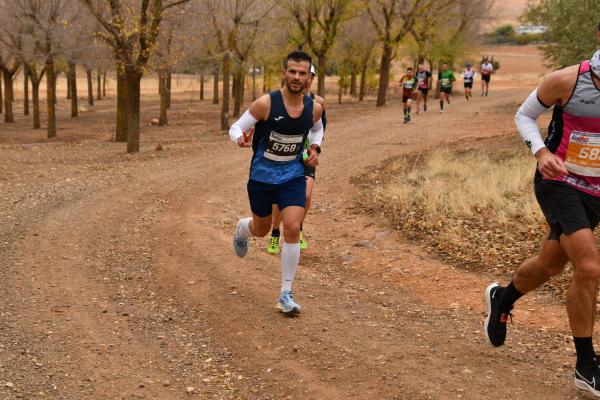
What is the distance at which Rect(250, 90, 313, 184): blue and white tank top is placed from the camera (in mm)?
5801

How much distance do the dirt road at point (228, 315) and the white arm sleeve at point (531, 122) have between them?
158 cm

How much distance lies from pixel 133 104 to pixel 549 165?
619 inches

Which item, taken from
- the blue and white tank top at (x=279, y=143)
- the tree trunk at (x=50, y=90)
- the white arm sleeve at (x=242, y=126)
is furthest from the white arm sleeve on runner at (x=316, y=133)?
the tree trunk at (x=50, y=90)

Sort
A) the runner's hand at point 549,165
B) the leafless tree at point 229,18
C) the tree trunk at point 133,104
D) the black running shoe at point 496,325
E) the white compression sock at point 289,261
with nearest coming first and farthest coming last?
the runner's hand at point 549,165
the black running shoe at point 496,325
the white compression sock at point 289,261
the tree trunk at point 133,104
the leafless tree at point 229,18

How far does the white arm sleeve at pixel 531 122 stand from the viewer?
4527 millimetres

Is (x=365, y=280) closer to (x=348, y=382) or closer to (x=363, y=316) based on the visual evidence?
(x=363, y=316)

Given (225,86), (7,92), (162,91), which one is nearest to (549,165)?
(225,86)

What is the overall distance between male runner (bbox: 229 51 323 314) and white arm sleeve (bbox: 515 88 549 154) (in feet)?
6.06

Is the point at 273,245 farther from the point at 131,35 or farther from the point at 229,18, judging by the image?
the point at 229,18

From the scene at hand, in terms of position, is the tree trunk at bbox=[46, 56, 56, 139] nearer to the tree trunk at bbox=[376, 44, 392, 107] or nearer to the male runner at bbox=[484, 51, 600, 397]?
the tree trunk at bbox=[376, 44, 392, 107]

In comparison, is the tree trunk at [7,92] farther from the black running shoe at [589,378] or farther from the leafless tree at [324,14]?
the black running shoe at [589,378]

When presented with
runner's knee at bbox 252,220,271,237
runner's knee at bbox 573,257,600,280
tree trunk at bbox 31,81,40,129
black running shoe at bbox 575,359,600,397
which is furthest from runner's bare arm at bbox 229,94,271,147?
tree trunk at bbox 31,81,40,129

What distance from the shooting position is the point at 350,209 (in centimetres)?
1084

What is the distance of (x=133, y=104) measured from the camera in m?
18.6
